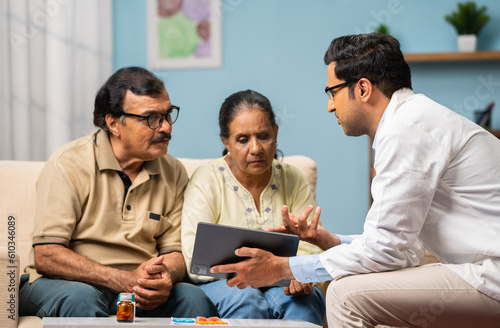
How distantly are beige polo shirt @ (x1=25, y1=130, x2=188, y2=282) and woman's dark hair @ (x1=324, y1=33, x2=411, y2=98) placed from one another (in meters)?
0.88

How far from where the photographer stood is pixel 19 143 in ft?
10.9

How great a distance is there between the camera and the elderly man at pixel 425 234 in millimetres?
1465

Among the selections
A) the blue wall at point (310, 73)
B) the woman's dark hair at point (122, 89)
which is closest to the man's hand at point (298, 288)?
the woman's dark hair at point (122, 89)

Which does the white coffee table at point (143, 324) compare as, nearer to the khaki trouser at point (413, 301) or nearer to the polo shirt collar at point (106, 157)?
the khaki trouser at point (413, 301)

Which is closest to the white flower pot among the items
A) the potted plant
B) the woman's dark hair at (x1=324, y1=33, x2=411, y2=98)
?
the potted plant

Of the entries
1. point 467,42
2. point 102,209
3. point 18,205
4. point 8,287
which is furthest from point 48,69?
point 467,42

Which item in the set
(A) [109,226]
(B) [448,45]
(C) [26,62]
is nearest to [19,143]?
(C) [26,62]

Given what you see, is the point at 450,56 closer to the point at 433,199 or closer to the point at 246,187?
the point at 246,187

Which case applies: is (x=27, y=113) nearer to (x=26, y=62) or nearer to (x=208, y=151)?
(x=26, y=62)

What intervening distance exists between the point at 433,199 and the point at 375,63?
0.43 m

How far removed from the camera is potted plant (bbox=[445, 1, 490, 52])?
3646 millimetres

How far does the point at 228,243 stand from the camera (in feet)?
5.61

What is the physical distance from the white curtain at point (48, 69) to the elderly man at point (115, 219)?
4.14ft

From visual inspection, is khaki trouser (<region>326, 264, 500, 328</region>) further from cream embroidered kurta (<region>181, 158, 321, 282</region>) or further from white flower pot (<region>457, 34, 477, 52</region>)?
white flower pot (<region>457, 34, 477, 52</region>)
